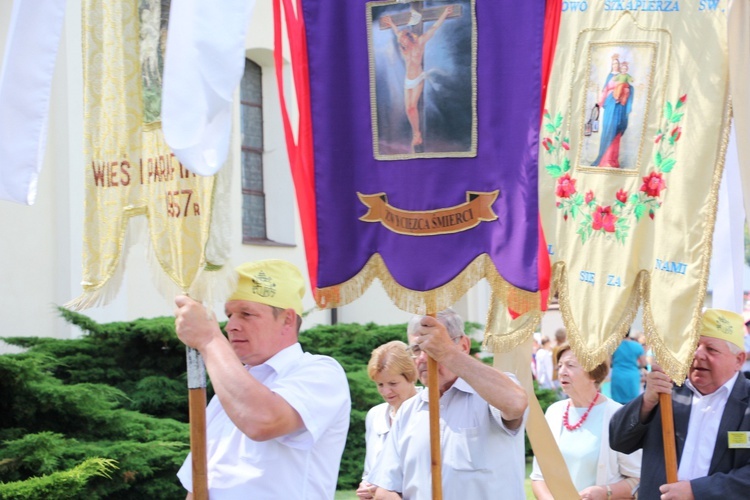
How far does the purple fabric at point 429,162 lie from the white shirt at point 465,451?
625 mm

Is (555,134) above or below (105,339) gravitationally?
above

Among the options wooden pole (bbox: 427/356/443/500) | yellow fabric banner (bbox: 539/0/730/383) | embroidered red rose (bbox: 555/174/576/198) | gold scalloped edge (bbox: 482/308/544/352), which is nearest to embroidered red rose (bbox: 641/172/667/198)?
yellow fabric banner (bbox: 539/0/730/383)

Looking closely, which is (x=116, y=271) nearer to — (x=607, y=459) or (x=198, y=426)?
(x=198, y=426)

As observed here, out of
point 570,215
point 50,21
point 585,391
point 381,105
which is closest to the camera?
point 50,21

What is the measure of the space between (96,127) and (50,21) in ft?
1.36

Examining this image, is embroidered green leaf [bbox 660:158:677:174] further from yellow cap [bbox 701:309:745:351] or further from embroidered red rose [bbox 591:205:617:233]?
yellow cap [bbox 701:309:745:351]

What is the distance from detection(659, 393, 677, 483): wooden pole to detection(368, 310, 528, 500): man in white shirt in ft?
2.44

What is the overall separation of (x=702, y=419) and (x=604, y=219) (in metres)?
1.03

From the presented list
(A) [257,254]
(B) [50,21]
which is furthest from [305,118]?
(A) [257,254]

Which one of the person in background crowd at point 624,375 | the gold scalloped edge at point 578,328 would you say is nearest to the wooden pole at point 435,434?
the gold scalloped edge at point 578,328

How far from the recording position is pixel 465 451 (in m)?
4.62

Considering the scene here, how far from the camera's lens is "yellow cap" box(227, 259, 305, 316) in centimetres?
411

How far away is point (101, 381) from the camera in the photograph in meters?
9.91

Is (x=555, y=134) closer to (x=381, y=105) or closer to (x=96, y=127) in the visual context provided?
(x=381, y=105)
